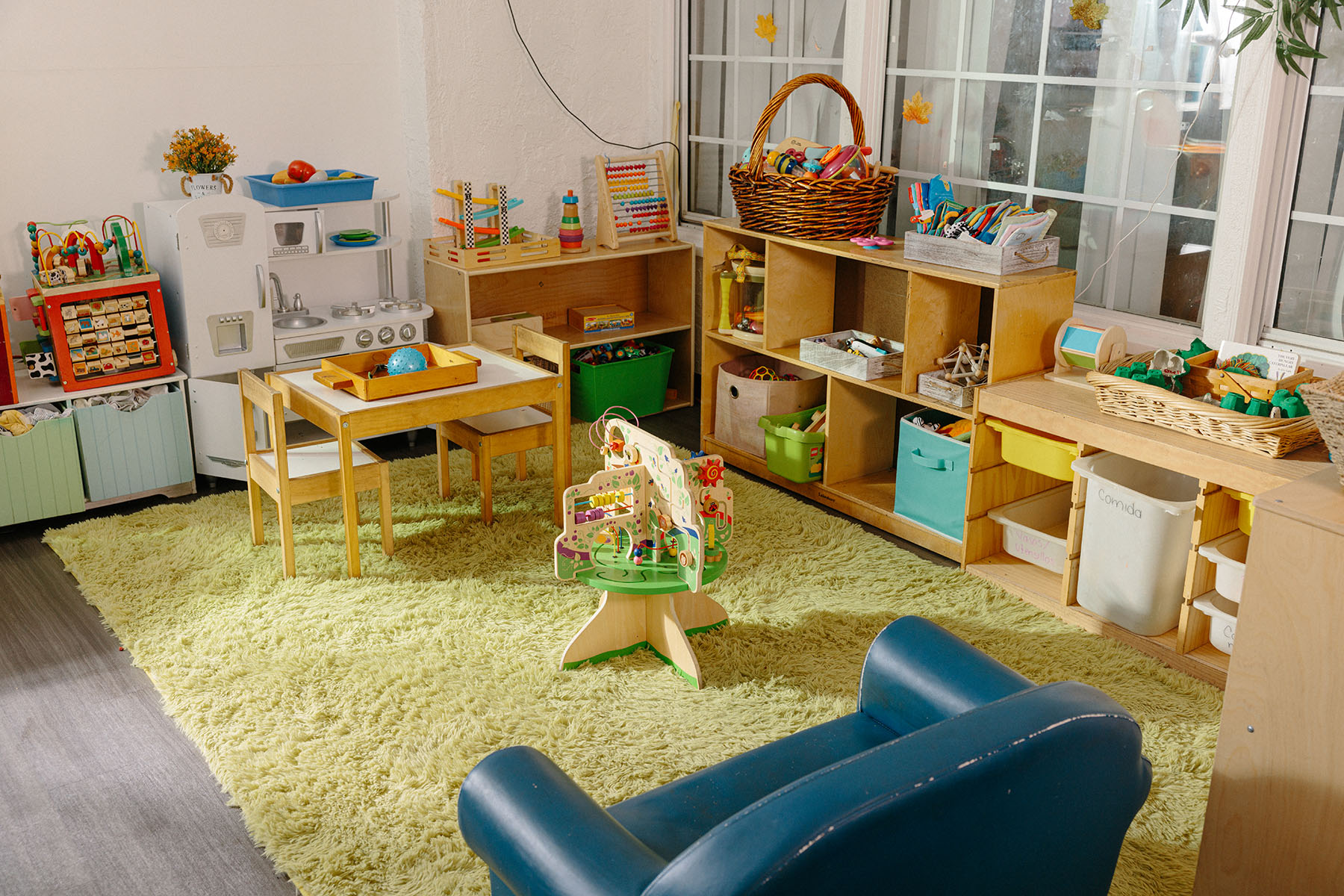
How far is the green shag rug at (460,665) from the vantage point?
8.12ft

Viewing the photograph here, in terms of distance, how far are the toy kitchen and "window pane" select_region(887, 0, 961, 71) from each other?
79.4 inches

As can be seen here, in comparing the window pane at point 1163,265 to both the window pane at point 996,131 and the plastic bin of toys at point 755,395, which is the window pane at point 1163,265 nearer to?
the window pane at point 996,131

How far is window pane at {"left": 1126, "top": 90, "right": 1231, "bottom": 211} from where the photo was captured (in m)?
3.37

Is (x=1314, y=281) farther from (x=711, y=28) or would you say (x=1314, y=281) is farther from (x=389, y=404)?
(x=711, y=28)

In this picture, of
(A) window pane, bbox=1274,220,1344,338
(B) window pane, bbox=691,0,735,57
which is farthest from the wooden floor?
(B) window pane, bbox=691,0,735,57

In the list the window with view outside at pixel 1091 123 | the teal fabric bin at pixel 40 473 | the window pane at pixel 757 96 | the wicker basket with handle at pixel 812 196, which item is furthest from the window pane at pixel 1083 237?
the teal fabric bin at pixel 40 473

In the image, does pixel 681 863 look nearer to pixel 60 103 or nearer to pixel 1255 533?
pixel 1255 533

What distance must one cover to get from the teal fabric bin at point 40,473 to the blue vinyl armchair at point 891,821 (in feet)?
8.93

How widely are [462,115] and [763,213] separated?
4.86ft

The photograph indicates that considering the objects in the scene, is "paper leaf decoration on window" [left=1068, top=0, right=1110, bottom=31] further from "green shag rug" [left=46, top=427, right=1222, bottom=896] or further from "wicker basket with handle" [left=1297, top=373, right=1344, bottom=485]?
"wicker basket with handle" [left=1297, top=373, right=1344, bottom=485]

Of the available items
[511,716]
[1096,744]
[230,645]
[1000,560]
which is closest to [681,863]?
[1096,744]

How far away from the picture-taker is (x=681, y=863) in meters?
1.31

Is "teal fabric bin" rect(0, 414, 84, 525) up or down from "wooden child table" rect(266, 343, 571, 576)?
down

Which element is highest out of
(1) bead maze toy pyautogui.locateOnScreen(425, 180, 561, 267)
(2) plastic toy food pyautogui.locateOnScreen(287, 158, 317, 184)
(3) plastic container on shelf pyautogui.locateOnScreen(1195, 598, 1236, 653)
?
(2) plastic toy food pyautogui.locateOnScreen(287, 158, 317, 184)
